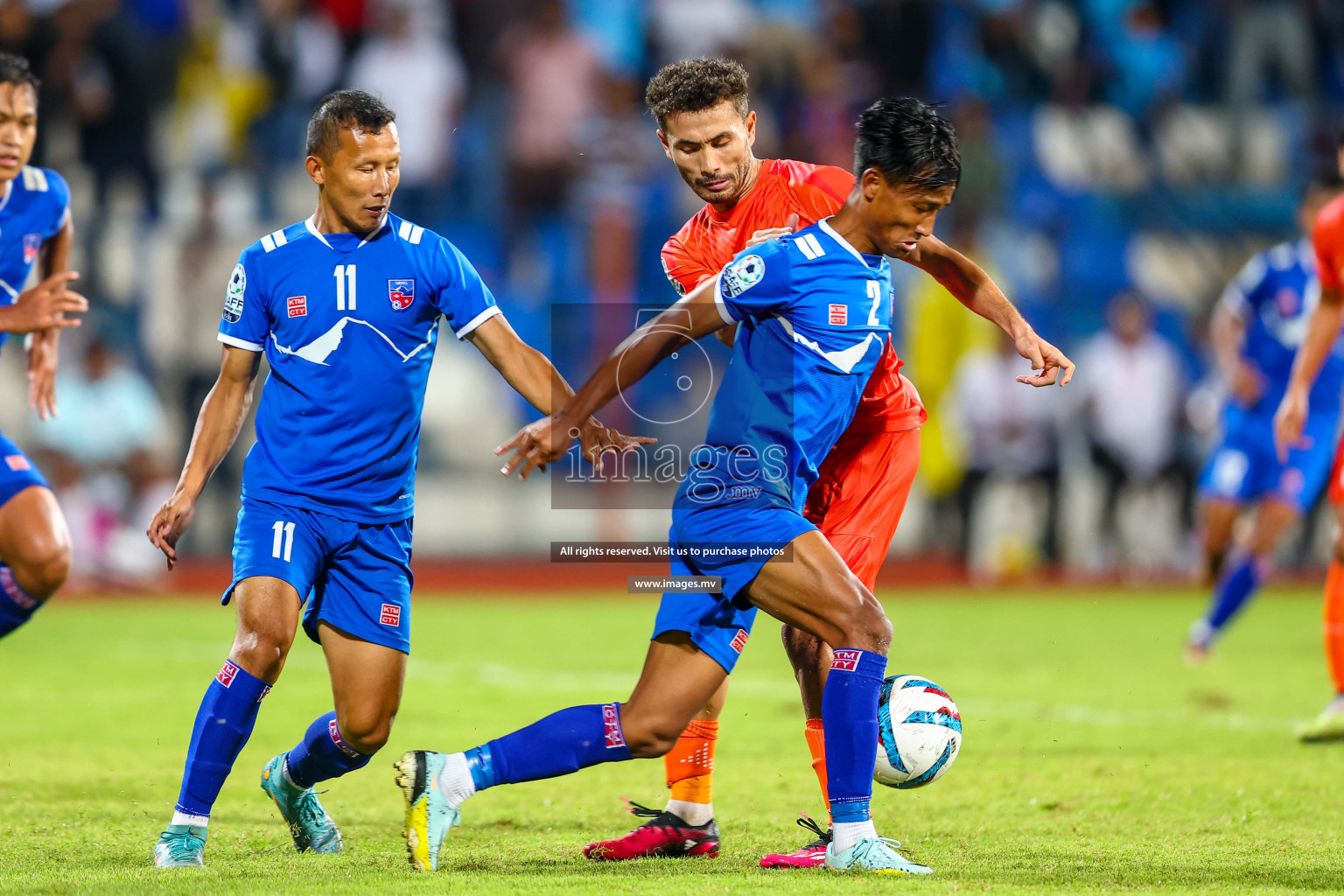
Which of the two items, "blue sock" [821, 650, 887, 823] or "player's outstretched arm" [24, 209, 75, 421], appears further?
"player's outstretched arm" [24, 209, 75, 421]

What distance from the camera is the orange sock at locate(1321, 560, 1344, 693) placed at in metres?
7.35

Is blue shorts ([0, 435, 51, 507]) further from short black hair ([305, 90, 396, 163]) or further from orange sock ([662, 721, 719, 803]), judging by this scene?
orange sock ([662, 721, 719, 803])

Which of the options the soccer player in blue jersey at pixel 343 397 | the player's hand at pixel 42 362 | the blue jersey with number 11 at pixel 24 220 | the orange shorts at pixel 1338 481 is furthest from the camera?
the orange shorts at pixel 1338 481

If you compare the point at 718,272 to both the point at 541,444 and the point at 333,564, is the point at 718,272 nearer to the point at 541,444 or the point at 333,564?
the point at 541,444

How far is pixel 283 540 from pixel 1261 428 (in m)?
7.85

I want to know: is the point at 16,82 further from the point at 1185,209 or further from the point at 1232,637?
the point at 1185,209

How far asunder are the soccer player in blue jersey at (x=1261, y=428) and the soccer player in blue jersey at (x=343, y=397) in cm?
639

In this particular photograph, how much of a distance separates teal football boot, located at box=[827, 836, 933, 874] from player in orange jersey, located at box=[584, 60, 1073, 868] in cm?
50

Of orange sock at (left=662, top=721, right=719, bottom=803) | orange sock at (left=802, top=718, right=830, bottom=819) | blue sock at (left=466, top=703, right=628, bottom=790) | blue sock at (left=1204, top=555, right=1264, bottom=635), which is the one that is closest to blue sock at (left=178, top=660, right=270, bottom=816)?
blue sock at (left=466, top=703, right=628, bottom=790)

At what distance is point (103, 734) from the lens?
23.6ft

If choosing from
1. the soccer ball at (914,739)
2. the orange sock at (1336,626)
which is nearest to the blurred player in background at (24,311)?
the soccer ball at (914,739)

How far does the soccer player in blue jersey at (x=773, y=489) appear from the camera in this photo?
4391 millimetres

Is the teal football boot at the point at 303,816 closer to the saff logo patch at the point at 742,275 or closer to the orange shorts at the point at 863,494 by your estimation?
the orange shorts at the point at 863,494

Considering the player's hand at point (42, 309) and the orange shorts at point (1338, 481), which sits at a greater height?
the player's hand at point (42, 309)
